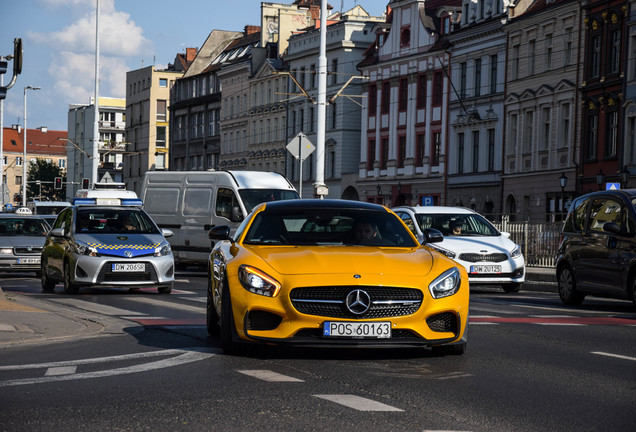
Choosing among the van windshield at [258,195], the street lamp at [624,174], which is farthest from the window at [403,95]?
the van windshield at [258,195]

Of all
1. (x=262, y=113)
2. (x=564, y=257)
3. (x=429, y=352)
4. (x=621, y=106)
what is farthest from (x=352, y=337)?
(x=262, y=113)

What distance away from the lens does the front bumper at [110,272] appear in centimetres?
2202

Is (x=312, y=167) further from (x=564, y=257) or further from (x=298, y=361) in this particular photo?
(x=298, y=361)

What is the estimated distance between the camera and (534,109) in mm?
63500

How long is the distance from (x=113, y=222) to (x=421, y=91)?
54.7 m

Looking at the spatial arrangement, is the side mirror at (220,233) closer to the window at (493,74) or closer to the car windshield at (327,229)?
the car windshield at (327,229)

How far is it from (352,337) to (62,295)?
40.8ft

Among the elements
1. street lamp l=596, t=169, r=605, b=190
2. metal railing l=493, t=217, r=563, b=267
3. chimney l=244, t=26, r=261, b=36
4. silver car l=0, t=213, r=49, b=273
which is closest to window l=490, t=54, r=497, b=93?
street lamp l=596, t=169, r=605, b=190

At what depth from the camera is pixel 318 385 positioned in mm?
9586

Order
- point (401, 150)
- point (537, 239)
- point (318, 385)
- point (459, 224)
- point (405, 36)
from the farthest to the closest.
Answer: point (405, 36) → point (401, 150) → point (537, 239) → point (459, 224) → point (318, 385)

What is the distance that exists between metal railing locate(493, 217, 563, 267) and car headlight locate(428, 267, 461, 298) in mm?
25761

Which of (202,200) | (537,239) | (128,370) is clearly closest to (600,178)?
(537,239)

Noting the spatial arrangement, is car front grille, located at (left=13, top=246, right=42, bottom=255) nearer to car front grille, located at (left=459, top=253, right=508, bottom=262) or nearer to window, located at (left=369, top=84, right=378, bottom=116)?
car front grille, located at (left=459, top=253, right=508, bottom=262)

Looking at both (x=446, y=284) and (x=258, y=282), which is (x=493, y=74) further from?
(x=258, y=282)
